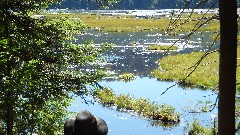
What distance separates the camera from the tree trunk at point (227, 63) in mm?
5344

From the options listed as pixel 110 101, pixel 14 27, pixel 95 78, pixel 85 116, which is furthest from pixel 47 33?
pixel 110 101

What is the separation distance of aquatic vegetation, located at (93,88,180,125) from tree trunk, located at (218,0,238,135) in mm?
20686

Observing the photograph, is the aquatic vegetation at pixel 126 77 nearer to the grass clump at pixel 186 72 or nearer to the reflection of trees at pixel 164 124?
the grass clump at pixel 186 72

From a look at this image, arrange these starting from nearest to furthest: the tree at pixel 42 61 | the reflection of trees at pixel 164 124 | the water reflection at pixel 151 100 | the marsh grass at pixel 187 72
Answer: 1. the tree at pixel 42 61
2. the water reflection at pixel 151 100
3. the reflection of trees at pixel 164 124
4. the marsh grass at pixel 187 72

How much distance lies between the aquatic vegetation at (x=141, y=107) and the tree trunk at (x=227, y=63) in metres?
20.7

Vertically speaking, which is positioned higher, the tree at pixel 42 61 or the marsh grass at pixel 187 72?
the tree at pixel 42 61

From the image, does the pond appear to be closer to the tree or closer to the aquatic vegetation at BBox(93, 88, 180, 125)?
the aquatic vegetation at BBox(93, 88, 180, 125)

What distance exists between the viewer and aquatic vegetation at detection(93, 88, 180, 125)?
26750 millimetres

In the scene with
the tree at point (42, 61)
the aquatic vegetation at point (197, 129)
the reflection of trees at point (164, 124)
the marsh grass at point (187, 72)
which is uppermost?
the tree at point (42, 61)

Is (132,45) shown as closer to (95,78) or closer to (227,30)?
(95,78)

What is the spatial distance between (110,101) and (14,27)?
2031 cm

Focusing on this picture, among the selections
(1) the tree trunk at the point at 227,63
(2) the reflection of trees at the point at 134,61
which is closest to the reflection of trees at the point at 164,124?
(2) the reflection of trees at the point at 134,61

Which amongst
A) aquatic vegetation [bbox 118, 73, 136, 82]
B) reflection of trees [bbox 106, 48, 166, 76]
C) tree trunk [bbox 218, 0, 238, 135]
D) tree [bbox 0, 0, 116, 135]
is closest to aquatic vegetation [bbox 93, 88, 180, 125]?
aquatic vegetation [bbox 118, 73, 136, 82]

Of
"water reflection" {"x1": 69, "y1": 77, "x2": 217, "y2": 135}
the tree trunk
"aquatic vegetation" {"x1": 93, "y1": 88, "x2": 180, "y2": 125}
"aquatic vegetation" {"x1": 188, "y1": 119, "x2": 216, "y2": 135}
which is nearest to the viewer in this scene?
the tree trunk
